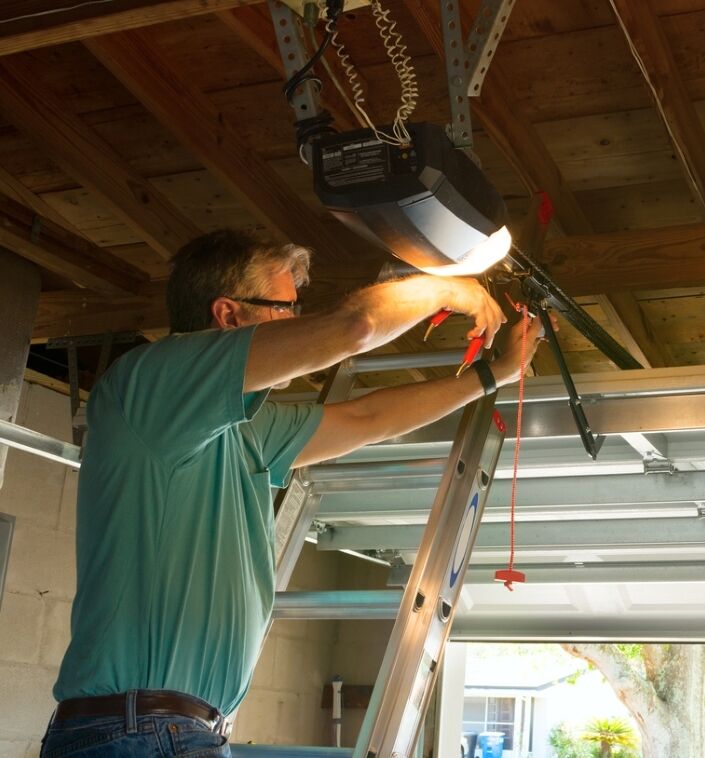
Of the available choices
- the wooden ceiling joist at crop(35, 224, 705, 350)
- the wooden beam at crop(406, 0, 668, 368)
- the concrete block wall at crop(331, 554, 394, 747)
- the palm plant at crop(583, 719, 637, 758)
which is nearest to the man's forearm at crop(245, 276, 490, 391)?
the wooden beam at crop(406, 0, 668, 368)

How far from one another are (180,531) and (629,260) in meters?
1.61

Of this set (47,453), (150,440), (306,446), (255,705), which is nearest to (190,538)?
(150,440)

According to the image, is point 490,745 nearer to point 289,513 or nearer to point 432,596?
point 289,513

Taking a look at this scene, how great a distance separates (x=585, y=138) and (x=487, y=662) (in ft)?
59.8

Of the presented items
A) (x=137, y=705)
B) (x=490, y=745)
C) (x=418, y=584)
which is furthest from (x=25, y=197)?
(x=490, y=745)

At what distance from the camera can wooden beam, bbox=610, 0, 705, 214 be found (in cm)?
226

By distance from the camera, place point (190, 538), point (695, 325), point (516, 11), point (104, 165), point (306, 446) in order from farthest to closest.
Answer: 1. point (695, 325)
2. point (104, 165)
3. point (516, 11)
4. point (306, 446)
5. point (190, 538)

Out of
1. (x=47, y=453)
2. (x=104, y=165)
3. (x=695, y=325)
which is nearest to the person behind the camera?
(x=47, y=453)

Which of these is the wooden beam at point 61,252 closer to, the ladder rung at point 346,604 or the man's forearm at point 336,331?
the ladder rung at point 346,604

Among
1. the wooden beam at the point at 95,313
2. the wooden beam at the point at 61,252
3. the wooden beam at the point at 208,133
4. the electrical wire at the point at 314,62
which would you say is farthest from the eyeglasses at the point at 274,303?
the wooden beam at the point at 95,313

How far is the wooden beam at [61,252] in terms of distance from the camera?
2902 mm

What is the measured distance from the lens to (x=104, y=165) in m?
3.01

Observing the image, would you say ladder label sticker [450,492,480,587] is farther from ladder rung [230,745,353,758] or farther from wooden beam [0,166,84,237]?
wooden beam [0,166,84,237]

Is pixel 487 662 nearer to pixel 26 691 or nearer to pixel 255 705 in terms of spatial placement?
pixel 255 705
